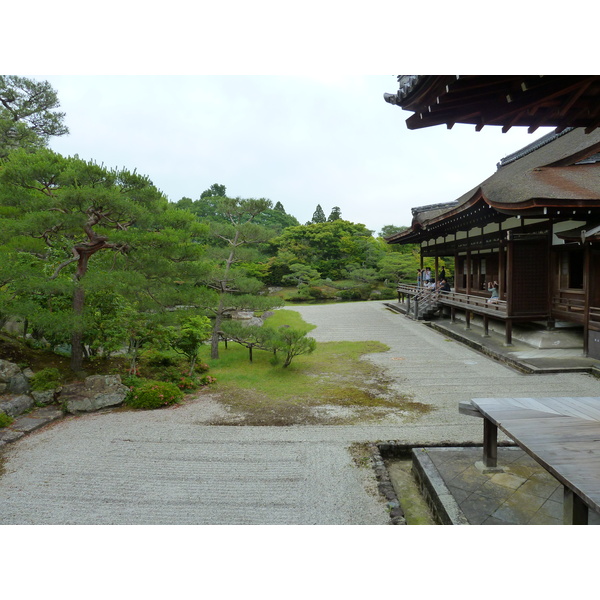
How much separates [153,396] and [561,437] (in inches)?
228

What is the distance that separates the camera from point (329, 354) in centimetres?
1009

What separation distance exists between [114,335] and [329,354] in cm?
518

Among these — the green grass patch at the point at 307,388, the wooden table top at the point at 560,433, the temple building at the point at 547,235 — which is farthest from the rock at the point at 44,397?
the temple building at the point at 547,235

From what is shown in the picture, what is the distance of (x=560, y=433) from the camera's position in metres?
2.99

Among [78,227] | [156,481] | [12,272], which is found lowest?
[156,481]

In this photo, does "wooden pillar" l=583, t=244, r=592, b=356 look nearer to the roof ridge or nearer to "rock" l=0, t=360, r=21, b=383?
the roof ridge

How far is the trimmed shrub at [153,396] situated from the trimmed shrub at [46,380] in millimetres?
1243

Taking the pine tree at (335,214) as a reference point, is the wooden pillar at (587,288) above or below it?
below

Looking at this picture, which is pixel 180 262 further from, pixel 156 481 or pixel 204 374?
pixel 156 481

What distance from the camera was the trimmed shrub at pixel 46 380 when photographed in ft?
20.9

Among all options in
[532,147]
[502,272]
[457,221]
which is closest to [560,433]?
[502,272]

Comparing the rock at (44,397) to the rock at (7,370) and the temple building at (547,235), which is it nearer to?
the rock at (7,370)

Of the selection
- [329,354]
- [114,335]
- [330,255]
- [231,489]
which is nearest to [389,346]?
[329,354]

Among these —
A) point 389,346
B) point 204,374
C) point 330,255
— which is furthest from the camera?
point 330,255
